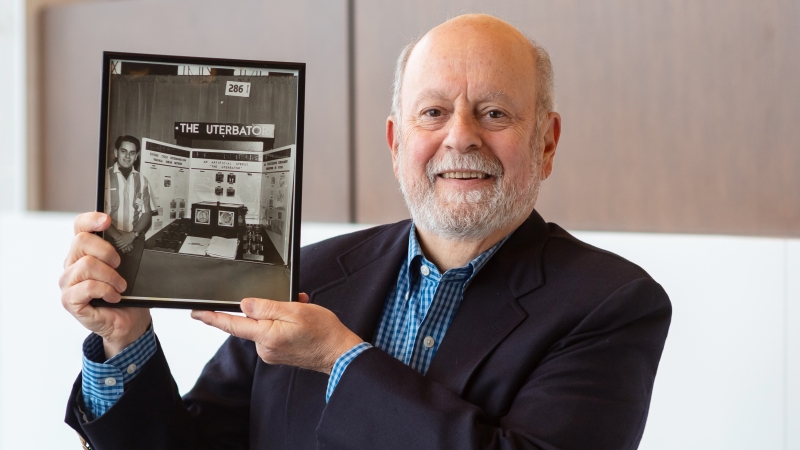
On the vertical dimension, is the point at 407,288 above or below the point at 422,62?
below

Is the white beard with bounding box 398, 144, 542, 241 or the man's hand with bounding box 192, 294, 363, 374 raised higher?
the white beard with bounding box 398, 144, 542, 241

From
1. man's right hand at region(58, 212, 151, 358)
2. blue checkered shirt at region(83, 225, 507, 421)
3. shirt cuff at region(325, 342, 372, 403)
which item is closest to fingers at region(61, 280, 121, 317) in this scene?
man's right hand at region(58, 212, 151, 358)

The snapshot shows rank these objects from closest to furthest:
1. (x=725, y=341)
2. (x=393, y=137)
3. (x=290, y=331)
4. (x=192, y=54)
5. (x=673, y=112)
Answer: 1. (x=290, y=331)
2. (x=393, y=137)
3. (x=725, y=341)
4. (x=673, y=112)
5. (x=192, y=54)

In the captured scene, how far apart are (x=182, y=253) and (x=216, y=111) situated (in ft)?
0.74

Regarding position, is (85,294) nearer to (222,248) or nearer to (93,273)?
(93,273)

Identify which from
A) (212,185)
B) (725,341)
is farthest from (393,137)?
(725,341)

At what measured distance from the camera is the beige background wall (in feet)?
6.07

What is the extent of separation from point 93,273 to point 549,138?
0.87 metres

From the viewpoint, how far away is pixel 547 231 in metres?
1.48

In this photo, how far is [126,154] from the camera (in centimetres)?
117

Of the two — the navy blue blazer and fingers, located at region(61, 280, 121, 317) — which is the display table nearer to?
fingers, located at region(61, 280, 121, 317)

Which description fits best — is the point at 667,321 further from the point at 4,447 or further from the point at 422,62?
the point at 4,447

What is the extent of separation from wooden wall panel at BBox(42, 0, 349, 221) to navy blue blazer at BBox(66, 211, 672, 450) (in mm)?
1094

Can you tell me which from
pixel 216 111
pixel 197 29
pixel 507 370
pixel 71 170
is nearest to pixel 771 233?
pixel 507 370
